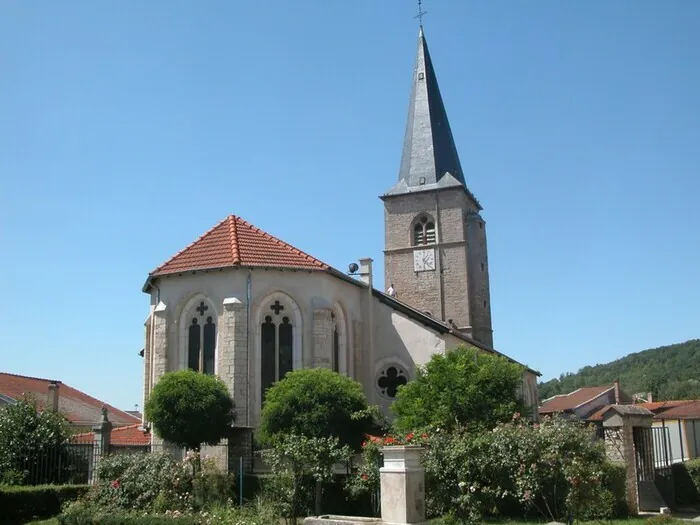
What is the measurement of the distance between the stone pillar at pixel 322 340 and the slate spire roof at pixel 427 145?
21183mm

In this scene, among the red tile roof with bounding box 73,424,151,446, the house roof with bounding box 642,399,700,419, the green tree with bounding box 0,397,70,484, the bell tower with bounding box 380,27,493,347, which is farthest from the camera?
the bell tower with bounding box 380,27,493,347

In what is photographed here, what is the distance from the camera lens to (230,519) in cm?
1377

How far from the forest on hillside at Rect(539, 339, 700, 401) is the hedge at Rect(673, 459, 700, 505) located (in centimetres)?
6520

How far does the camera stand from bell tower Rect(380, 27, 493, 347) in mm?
42250

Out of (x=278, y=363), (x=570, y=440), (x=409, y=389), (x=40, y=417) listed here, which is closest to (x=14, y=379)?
(x=40, y=417)

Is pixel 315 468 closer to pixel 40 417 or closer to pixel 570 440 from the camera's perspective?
pixel 570 440

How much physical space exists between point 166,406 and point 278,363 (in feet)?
15.0

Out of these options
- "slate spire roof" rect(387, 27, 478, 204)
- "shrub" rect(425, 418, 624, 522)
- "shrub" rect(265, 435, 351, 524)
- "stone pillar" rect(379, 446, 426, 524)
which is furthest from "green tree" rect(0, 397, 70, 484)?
"slate spire roof" rect(387, 27, 478, 204)

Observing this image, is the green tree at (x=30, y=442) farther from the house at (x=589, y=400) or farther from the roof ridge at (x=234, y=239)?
the house at (x=589, y=400)

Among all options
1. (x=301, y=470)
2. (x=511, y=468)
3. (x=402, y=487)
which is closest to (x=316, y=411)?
(x=301, y=470)

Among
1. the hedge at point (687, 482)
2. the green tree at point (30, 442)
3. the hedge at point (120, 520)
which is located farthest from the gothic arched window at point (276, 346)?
the hedge at point (687, 482)

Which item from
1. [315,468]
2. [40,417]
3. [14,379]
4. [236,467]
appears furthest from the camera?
[14,379]

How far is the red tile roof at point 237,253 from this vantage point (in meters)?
23.6

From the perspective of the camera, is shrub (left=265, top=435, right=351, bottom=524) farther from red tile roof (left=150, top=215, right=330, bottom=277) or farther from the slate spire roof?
the slate spire roof
